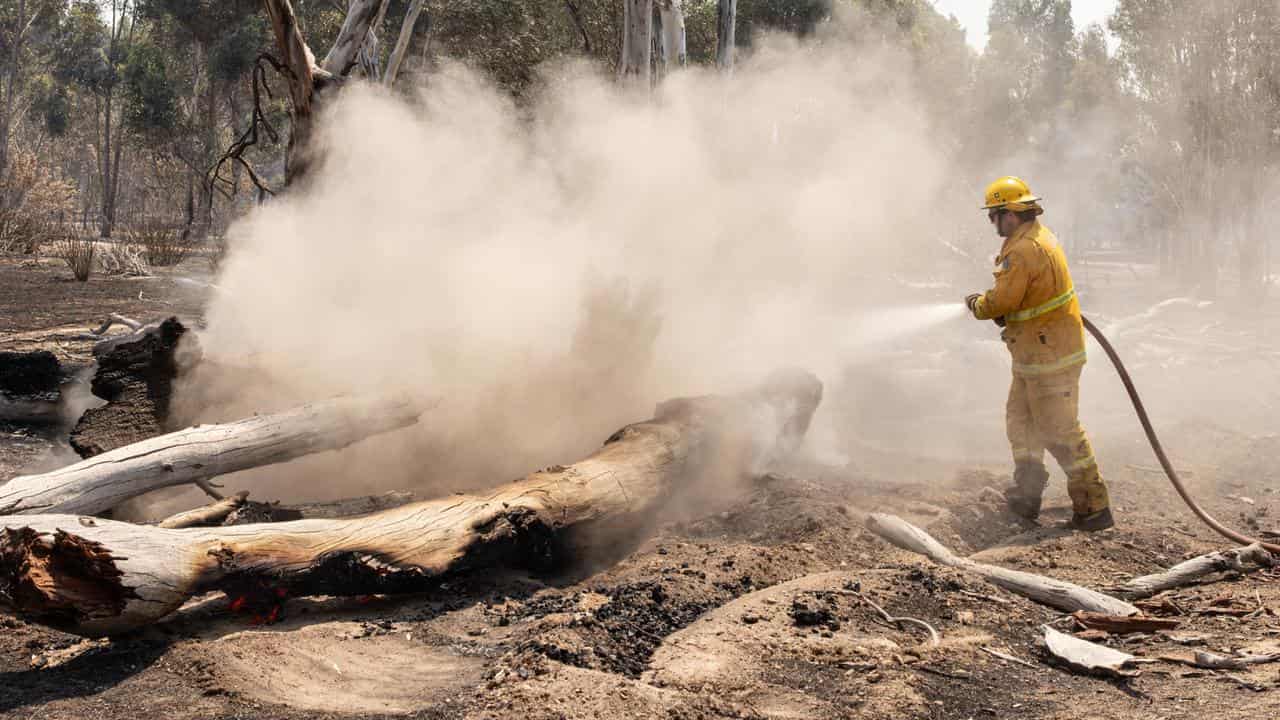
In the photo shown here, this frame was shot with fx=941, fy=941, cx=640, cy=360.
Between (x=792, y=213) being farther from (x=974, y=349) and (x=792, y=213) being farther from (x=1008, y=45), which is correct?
(x=1008, y=45)

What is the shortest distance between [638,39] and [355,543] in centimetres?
891

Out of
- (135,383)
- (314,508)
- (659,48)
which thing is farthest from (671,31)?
(314,508)

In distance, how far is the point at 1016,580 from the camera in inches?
170

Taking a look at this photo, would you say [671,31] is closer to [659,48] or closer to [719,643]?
[659,48]

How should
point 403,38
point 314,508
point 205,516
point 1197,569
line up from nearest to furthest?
point 205,516 → point 1197,569 → point 314,508 → point 403,38

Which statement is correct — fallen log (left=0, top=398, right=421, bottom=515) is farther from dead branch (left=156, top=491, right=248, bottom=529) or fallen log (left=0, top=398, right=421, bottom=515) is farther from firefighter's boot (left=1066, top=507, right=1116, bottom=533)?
firefighter's boot (left=1066, top=507, right=1116, bottom=533)

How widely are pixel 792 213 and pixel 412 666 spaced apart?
9414mm

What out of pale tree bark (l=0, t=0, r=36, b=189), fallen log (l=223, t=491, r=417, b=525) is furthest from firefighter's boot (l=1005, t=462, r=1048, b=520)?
pale tree bark (l=0, t=0, r=36, b=189)

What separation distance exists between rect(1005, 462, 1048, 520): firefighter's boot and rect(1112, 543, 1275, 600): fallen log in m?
1.12

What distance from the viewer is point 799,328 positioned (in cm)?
1059

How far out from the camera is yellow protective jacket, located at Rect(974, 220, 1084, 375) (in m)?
5.54

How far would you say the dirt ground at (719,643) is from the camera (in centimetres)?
304

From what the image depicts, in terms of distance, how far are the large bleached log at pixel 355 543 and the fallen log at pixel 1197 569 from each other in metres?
2.39

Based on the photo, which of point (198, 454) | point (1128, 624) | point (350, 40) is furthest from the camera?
Result: point (350, 40)
